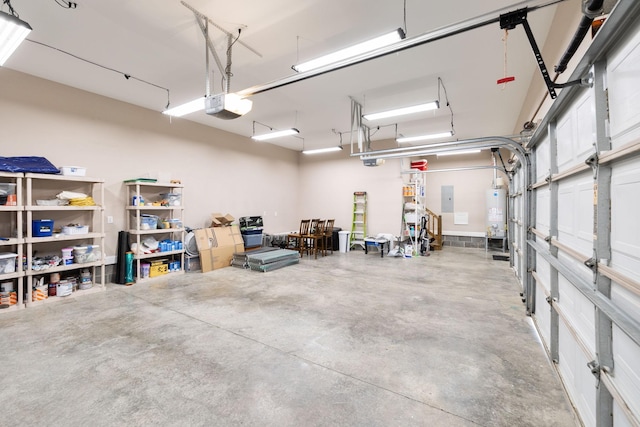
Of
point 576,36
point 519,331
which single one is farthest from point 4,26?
point 519,331

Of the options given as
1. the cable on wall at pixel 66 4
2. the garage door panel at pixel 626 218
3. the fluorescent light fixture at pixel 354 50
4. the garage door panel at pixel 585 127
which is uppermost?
the cable on wall at pixel 66 4

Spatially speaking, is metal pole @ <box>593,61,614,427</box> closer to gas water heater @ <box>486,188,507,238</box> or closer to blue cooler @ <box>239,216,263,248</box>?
blue cooler @ <box>239,216,263,248</box>

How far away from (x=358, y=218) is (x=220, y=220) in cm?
440

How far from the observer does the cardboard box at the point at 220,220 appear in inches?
270

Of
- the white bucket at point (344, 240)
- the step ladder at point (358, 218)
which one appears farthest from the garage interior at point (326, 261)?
the step ladder at point (358, 218)

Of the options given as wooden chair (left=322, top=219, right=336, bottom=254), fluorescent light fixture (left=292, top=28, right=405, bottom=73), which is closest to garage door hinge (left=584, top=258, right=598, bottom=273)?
fluorescent light fixture (left=292, top=28, right=405, bottom=73)

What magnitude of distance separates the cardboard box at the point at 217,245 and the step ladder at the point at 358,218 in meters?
3.71

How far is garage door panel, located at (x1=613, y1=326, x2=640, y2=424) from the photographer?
3.88 feet

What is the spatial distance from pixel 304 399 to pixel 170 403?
3.22 ft

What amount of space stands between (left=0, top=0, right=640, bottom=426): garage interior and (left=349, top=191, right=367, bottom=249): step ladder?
6.98 ft

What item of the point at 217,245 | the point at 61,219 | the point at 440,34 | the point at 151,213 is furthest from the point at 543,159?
→ the point at 61,219

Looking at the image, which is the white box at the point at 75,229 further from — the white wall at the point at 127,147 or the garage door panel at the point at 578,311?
the garage door panel at the point at 578,311

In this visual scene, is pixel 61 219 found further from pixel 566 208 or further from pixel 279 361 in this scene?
pixel 566 208

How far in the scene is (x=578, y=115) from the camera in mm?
1879
